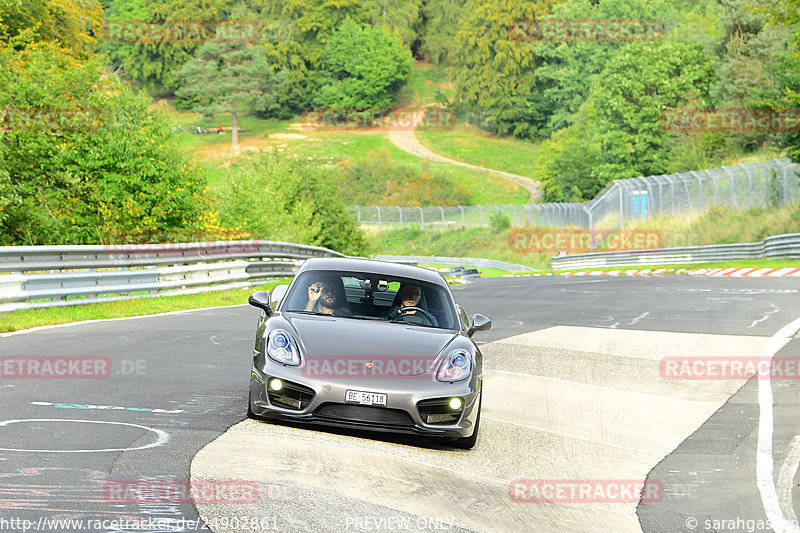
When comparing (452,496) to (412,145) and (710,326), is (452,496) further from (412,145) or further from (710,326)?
(412,145)

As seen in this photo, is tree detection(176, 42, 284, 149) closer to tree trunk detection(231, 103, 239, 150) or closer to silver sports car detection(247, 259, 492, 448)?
tree trunk detection(231, 103, 239, 150)

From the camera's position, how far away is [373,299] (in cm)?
891

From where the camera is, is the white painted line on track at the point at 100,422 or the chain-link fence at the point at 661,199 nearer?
the white painted line on track at the point at 100,422

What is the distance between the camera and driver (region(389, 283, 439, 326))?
341 inches

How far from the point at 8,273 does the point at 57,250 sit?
0.99 meters

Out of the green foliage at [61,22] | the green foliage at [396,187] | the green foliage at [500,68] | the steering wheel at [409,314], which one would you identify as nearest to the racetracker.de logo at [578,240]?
the green foliage at [61,22]

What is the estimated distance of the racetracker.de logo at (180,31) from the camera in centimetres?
13138

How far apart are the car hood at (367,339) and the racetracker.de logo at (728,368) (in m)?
4.62

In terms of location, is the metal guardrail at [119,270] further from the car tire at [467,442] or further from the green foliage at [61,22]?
the green foliage at [61,22]

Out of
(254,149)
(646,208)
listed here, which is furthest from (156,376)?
(254,149)

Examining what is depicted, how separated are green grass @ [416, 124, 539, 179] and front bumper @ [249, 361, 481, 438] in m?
108

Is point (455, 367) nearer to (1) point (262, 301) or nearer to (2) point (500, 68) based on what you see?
(1) point (262, 301)

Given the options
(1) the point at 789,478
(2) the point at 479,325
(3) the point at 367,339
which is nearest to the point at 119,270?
(2) the point at 479,325

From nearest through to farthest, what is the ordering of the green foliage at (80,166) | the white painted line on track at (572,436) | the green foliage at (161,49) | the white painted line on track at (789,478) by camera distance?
the white painted line on track at (789,478) < the white painted line on track at (572,436) < the green foliage at (80,166) < the green foliage at (161,49)
